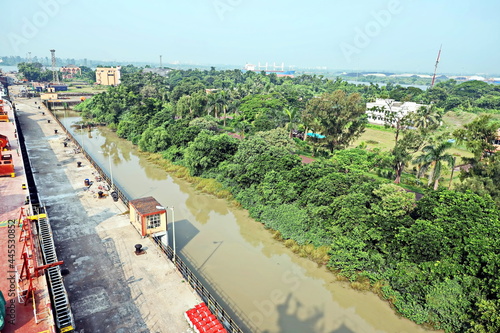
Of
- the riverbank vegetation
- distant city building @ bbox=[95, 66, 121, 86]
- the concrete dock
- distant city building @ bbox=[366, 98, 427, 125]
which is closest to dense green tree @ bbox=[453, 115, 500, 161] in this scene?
the riverbank vegetation

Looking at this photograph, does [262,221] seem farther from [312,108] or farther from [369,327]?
[312,108]

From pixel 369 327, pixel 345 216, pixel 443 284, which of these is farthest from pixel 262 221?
pixel 443 284

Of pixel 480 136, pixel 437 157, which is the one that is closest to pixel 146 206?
pixel 437 157

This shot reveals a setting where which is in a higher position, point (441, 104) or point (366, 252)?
point (441, 104)

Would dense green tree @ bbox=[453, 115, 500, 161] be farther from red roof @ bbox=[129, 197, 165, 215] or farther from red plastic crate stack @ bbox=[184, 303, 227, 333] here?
red roof @ bbox=[129, 197, 165, 215]

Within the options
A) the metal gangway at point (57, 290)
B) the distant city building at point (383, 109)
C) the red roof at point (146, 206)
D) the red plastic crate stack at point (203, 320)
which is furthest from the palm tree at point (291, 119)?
the red plastic crate stack at point (203, 320)

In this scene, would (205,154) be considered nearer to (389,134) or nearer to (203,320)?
(203,320)

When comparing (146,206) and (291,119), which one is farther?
(291,119)

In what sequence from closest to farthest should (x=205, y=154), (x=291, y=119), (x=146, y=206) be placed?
(x=146, y=206)
(x=205, y=154)
(x=291, y=119)
